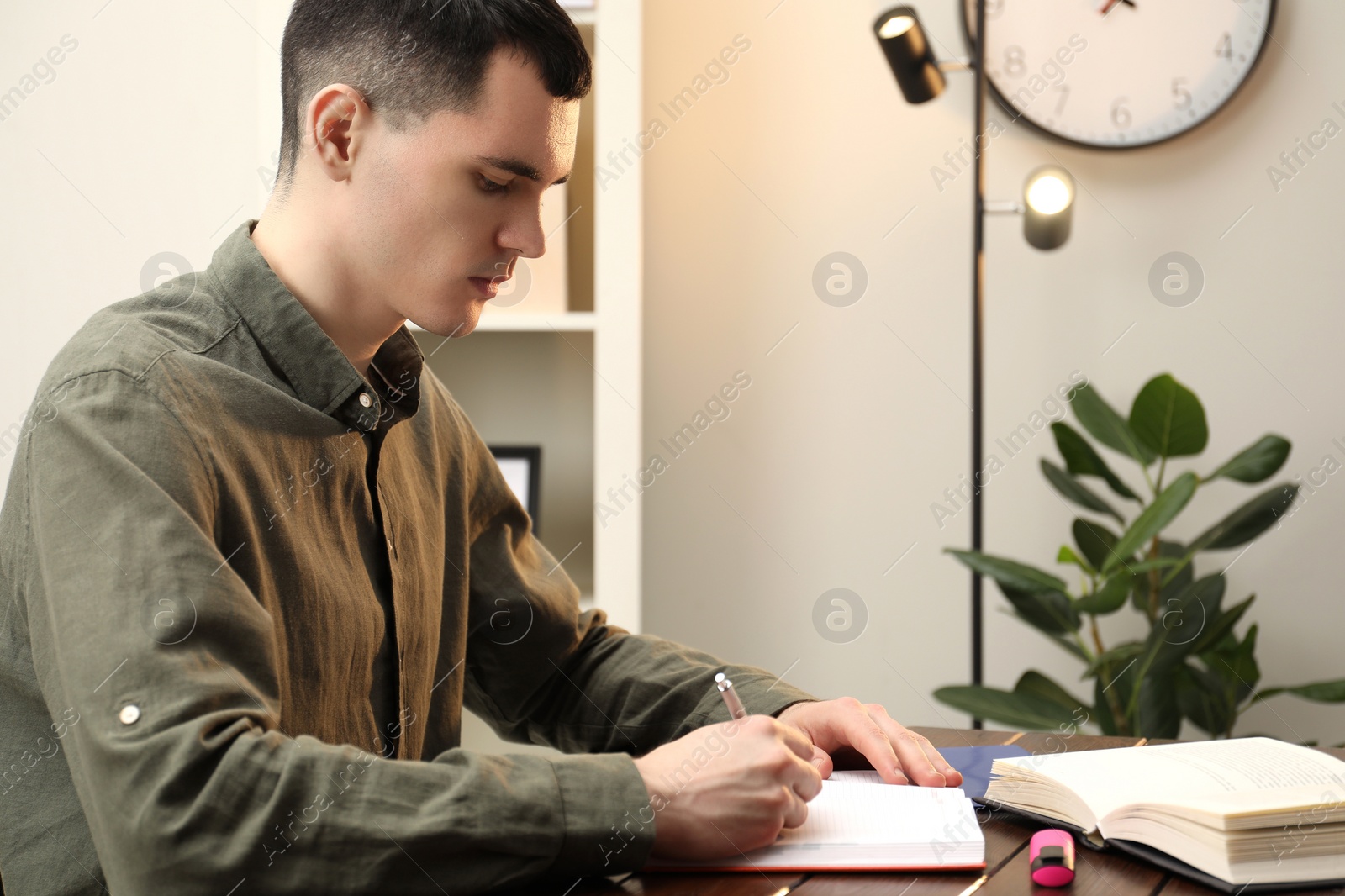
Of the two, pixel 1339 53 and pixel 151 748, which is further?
pixel 1339 53

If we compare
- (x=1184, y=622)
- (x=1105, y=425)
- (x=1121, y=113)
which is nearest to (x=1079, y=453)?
(x=1105, y=425)

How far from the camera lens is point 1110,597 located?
1712 mm

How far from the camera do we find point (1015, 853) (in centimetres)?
79

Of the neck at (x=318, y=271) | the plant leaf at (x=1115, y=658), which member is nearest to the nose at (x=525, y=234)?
the neck at (x=318, y=271)

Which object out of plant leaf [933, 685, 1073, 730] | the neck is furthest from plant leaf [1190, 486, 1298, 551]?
the neck

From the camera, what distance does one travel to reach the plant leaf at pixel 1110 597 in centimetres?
171

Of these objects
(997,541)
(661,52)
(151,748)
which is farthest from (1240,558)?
(151,748)

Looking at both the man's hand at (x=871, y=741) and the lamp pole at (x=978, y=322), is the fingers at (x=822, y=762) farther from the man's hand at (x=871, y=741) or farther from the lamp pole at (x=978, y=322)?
the lamp pole at (x=978, y=322)

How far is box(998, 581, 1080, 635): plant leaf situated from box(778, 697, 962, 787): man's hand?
880 millimetres

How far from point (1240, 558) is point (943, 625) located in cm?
54

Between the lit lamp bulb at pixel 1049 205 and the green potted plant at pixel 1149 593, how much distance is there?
26 centimetres

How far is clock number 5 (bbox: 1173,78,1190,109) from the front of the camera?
6.47 ft

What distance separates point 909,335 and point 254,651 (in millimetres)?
1600

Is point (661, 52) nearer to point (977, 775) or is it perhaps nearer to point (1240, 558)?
point (1240, 558)
